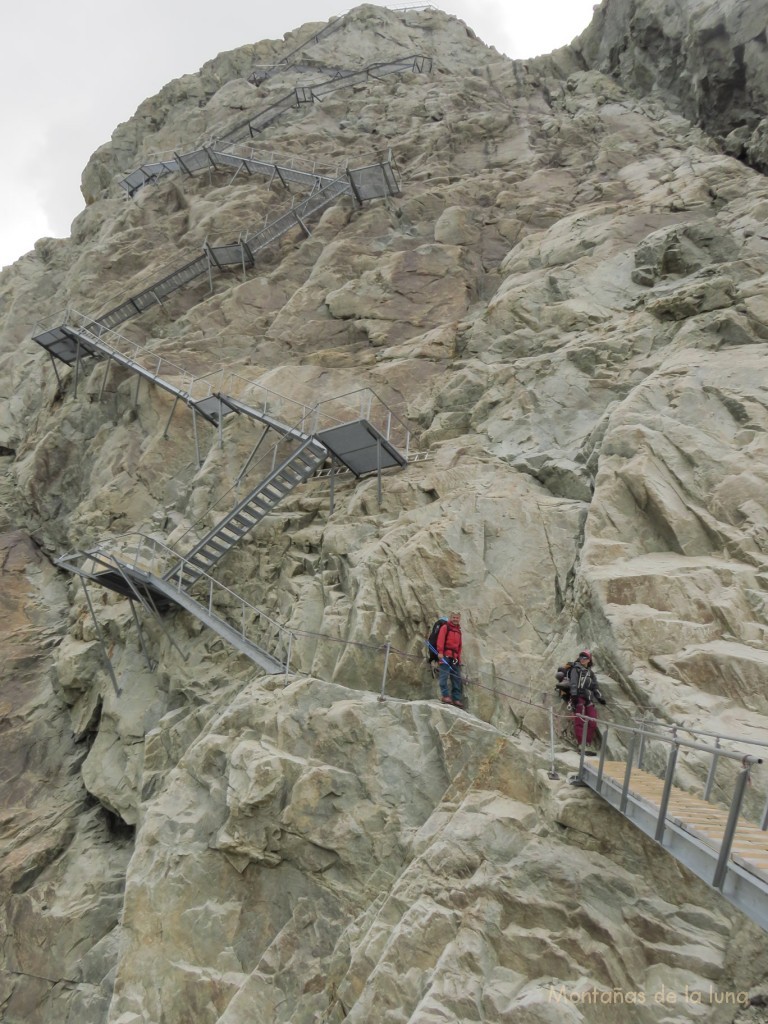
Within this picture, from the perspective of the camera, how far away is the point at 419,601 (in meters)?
12.9

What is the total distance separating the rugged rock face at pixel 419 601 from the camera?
28.3 feet

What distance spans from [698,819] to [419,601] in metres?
6.53

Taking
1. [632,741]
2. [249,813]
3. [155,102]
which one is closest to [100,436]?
[249,813]

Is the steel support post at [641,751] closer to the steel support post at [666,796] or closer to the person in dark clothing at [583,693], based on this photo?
the person in dark clothing at [583,693]

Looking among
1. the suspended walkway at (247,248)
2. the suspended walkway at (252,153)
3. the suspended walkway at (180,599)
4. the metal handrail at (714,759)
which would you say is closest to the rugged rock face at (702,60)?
the suspended walkway at (252,153)

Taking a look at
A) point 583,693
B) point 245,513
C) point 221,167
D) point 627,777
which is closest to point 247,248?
point 221,167

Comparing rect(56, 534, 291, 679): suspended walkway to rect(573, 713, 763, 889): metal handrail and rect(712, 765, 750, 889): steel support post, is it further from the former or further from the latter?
rect(712, 765, 750, 889): steel support post

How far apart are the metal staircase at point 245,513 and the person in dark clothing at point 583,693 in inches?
293

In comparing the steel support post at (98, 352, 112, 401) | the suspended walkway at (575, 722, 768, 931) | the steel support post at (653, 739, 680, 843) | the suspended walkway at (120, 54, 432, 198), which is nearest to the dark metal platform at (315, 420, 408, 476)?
the suspended walkway at (575, 722, 768, 931)

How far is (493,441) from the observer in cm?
1638

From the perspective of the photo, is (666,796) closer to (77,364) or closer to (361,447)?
(361,447)

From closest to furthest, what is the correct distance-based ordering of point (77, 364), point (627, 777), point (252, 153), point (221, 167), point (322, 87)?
point (627, 777), point (77, 364), point (252, 153), point (221, 167), point (322, 87)

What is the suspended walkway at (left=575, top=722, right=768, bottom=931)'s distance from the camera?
229 inches

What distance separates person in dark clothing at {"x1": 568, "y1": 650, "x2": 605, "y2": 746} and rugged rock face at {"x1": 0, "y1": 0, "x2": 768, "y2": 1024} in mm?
328
